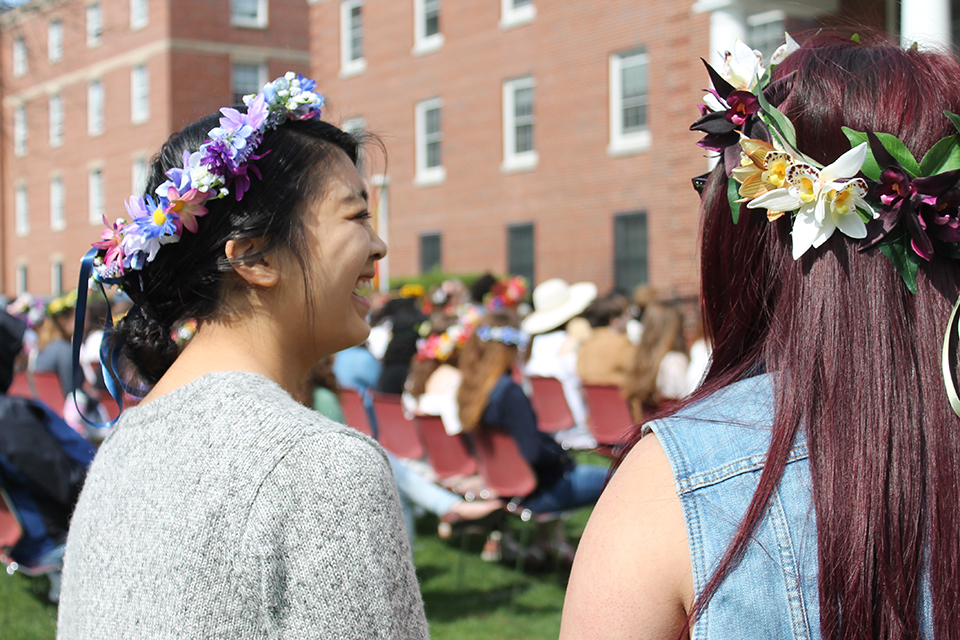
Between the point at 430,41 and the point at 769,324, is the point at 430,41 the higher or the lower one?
the higher one

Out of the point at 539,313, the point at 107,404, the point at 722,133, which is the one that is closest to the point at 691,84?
the point at 539,313

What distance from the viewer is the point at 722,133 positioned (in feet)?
4.39

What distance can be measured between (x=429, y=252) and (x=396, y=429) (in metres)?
15.1

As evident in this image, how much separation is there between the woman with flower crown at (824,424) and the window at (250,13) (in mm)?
31009

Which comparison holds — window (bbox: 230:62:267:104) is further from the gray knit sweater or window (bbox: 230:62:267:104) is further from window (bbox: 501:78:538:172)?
the gray knit sweater

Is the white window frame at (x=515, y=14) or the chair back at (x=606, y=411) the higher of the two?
the white window frame at (x=515, y=14)

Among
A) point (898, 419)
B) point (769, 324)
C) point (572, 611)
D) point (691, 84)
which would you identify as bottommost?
point (572, 611)

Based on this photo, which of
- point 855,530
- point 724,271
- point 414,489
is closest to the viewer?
point 855,530

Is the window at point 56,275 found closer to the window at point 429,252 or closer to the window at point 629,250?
the window at point 429,252

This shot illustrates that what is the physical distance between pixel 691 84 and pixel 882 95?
49.8 ft

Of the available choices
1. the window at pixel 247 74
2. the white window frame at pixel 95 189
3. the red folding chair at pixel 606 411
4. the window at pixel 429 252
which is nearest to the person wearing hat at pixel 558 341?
the red folding chair at pixel 606 411

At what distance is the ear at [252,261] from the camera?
1575 millimetres

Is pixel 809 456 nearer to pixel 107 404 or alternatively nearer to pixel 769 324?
pixel 769 324

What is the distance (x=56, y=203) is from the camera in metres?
33.8
